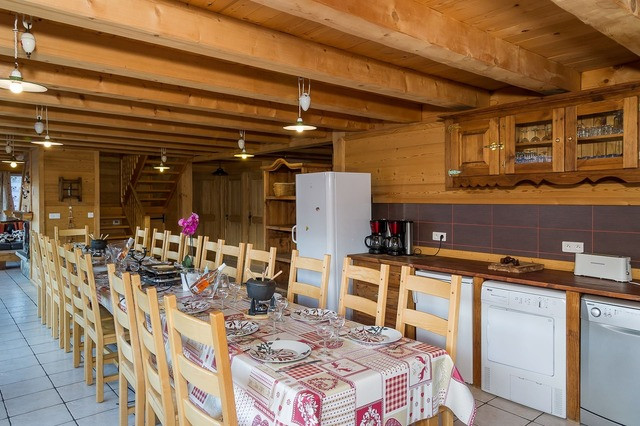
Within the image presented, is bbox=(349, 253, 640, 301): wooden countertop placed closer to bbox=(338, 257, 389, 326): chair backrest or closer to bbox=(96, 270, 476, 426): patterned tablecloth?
bbox=(338, 257, 389, 326): chair backrest

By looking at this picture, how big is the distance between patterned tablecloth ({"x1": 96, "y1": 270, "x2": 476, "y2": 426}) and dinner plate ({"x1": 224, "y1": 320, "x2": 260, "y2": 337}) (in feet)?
0.16

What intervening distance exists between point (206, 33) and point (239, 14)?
222 mm

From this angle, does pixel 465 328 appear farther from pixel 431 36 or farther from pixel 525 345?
pixel 431 36

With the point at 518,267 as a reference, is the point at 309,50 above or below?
above

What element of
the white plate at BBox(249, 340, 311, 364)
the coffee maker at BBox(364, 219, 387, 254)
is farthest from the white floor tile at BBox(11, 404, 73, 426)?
the coffee maker at BBox(364, 219, 387, 254)

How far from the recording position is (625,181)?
2.90 metres

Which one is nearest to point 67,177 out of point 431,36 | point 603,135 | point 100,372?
point 100,372

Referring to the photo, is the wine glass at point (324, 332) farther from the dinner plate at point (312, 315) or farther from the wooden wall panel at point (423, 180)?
the wooden wall panel at point (423, 180)

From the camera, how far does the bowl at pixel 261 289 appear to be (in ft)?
7.91

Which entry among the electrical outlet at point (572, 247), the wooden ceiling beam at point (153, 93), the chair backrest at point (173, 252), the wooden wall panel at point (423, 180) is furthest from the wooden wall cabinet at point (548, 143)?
the chair backrest at point (173, 252)

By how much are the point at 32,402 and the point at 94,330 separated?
0.59 metres

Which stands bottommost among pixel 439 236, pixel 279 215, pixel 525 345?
pixel 525 345

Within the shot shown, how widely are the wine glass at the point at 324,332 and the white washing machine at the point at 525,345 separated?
148cm

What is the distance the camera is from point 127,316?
7.44 feet
